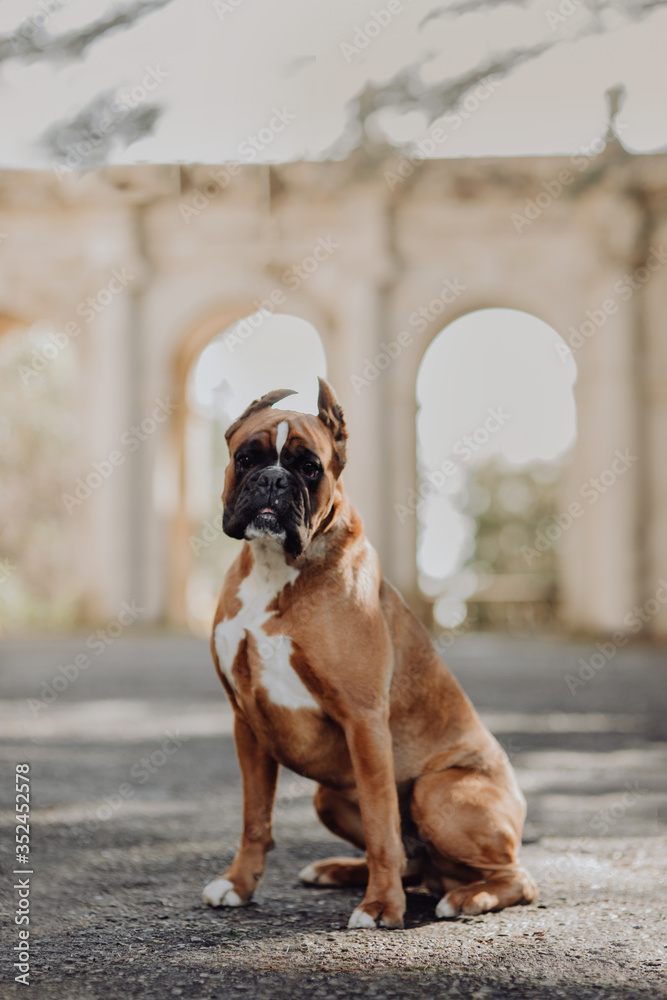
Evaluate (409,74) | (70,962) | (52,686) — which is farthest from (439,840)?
(52,686)

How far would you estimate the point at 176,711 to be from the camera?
9180 millimetres

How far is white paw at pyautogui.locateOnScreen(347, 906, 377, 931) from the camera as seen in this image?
324cm

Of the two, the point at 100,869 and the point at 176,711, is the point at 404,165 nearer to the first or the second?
the point at 176,711

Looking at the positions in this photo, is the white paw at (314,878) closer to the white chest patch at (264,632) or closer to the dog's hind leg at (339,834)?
the dog's hind leg at (339,834)

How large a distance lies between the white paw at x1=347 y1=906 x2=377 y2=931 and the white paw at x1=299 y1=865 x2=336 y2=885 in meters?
0.61

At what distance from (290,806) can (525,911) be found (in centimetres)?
231

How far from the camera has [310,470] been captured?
318 cm

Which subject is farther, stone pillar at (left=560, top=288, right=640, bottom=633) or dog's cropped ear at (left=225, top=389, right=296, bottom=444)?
stone pillar at (left=560, top=288, right=640, bottom=633)

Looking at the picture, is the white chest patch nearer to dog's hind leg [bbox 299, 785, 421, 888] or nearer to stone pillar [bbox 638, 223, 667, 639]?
dog's hind leg [bbox 299, 785, 421, 888]

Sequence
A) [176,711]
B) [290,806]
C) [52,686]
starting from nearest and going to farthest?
[290,806]
[176,711]
[52,686]

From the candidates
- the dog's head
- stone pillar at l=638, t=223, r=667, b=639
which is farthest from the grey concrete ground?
stone pillar at l=638, t=223, r=667, b=639

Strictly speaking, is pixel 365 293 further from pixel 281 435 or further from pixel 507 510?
pixel 507 510

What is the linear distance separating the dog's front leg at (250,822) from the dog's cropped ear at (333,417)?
96cm

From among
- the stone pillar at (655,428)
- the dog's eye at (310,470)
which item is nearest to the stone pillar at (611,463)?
the stone pillar at (655,428)
